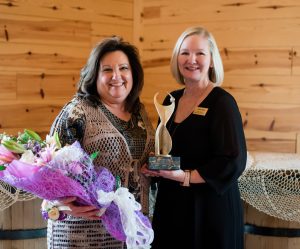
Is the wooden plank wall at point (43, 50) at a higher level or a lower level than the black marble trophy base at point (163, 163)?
higher

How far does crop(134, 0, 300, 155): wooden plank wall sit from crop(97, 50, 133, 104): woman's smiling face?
1166mm

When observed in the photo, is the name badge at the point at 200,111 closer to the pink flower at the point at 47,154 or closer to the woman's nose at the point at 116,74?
the woman's nose at the point at 116,74

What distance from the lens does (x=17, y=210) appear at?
1780 millimetres

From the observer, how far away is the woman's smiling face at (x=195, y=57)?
5.57 feet

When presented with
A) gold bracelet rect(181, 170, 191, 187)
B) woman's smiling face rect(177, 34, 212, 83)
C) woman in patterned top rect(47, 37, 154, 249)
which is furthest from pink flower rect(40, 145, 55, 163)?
woman's smiling face rect(177, 34, 212, 83)

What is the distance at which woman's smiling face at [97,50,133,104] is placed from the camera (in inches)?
61.3

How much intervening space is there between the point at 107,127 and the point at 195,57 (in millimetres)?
478

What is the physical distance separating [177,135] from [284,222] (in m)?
0.67

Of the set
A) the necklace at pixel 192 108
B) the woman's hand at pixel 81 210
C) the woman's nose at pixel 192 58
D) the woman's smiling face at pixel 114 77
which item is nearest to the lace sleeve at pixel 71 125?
the woman's smiling face at pixel 114 77

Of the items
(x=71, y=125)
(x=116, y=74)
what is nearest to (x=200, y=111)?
(x=116, y=74)

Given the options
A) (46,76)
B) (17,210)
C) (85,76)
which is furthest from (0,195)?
(46,76)

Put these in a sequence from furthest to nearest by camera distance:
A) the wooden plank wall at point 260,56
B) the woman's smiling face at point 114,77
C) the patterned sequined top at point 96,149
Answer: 1. the wooden plank wall at point 260,56
2. the woman's smiling face at point 114,77
3. the patterned sequined top at point 96,149

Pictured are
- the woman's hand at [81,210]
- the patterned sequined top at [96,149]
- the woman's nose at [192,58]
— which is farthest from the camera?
the woman's nose at [192,58]

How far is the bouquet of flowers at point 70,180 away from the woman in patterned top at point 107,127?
0.31 feet
